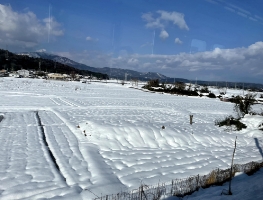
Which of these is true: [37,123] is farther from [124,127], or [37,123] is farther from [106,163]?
[106,163]

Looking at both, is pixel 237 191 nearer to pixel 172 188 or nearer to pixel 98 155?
pixel 172 188

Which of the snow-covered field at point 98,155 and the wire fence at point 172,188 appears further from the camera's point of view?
the snow-covered field at point 98,155

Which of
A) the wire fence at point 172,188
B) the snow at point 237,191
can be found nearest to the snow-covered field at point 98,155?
the wire fence at point 172,188

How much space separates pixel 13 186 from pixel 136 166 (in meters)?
3.33

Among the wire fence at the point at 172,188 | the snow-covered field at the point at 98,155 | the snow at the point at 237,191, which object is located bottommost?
the snow-covered field at the point at 98,155

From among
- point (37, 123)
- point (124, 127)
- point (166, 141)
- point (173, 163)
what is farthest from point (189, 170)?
point (37, 123)

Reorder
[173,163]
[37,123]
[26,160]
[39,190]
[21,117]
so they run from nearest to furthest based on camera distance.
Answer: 1. [39,190]
2. [26,160]
3. [173,163]
4. [37,123]
5. [21,117]

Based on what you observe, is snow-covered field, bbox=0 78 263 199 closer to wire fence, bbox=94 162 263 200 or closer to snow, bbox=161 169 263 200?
wire fence, bbox=94 162 263 200

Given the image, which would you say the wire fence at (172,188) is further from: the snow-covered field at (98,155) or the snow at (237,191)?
the snow-covered field at (98,155)

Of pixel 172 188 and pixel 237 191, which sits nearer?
pixel 237 191

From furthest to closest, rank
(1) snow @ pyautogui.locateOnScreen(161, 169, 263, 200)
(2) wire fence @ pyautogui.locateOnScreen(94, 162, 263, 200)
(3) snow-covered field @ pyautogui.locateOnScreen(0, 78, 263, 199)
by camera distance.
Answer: (3) snow-covered field @ pyautogui.locateOnScreen(0, 78, 263, 199) → (2) wire fence @ pyautogui.locateOnScreen(94, 162, 263, 200) → (1) snow @ pyautogui.locateOnScreen(161, 169, 263, 200)

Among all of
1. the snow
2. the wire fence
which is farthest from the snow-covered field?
the snow

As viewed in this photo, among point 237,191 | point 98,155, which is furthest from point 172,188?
point 98,155

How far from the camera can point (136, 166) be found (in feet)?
22.6
